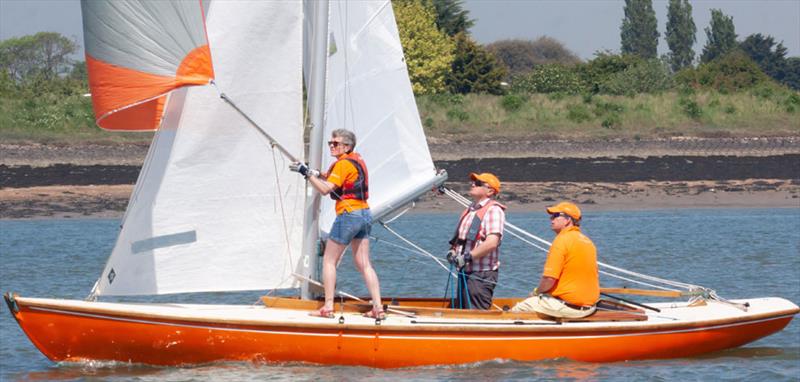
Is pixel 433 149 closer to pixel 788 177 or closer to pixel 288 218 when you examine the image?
pixel 788 177

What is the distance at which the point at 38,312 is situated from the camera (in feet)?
33.0

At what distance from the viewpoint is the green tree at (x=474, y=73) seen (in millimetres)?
46250

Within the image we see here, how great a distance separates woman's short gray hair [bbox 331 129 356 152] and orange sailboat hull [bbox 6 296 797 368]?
1366 millimetres

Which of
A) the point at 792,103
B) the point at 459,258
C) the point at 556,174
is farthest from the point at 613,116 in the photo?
the point at 459,258

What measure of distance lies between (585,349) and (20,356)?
513 centimetres

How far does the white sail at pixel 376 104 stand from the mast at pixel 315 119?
74 mm

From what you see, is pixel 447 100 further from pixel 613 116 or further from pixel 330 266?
pixel 330 266

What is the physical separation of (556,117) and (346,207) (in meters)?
24.6

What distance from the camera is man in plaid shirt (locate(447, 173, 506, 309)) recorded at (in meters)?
10.7

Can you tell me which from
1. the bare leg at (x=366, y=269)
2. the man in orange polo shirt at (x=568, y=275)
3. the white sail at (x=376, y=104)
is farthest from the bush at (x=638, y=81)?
the bare leg at (x=366, y=269)

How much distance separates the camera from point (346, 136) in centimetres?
1012

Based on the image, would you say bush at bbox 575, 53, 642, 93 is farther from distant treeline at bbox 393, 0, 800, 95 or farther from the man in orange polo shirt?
the man in orange polo shirt

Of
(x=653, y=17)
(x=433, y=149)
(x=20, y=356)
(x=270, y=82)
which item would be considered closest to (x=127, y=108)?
(x=270, y=82)

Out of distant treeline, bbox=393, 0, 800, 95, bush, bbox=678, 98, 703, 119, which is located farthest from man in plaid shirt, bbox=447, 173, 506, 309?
distant treeline, bbox=393, 0, 800, 95
